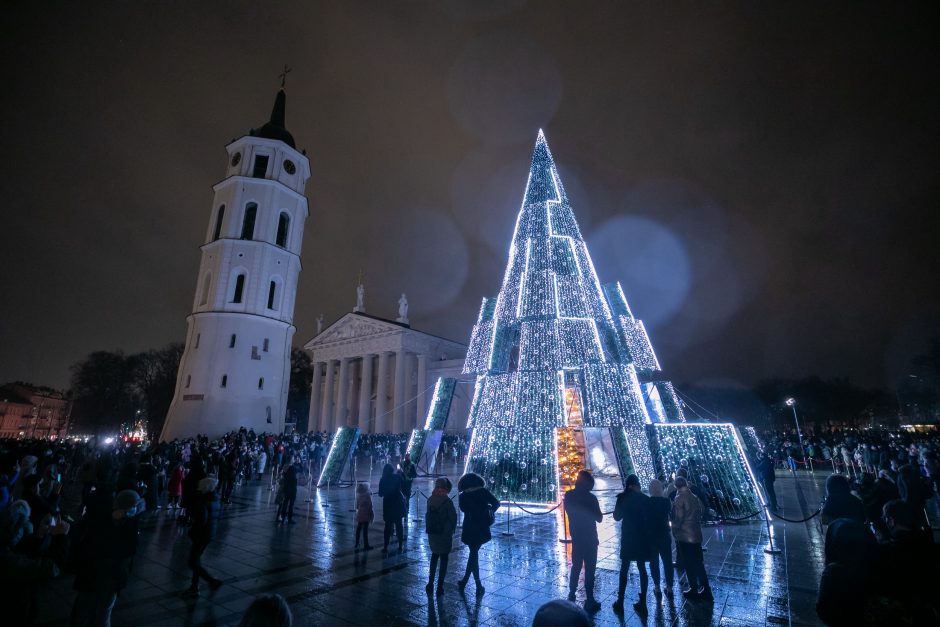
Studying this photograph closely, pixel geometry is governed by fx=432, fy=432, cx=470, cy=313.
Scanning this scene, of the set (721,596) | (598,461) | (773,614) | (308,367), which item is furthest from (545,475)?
(308,367)

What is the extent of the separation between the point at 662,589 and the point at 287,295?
33719mm

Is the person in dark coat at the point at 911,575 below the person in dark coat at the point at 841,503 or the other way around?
below

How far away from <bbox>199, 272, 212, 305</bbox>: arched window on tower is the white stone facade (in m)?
18.9

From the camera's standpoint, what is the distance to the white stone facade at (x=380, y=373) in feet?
150

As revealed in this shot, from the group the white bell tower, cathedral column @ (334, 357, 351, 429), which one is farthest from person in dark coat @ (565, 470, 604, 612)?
cathedral column @ (334, 357, 351, 429)

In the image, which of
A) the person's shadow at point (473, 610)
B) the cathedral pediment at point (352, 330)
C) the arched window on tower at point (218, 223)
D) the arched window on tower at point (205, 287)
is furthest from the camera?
the cathedral pediment at point (352, 330)

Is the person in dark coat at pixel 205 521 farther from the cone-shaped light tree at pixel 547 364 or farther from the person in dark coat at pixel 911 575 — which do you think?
the person in dark coat at pixel 911 575

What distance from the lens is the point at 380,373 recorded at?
4691 cm

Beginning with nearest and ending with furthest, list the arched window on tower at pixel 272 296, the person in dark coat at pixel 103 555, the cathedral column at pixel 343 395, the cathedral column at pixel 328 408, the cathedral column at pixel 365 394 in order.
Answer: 1. the person in dark coat at pixel 103 555
2. the arched window on tower at pixel 272 296
3. the cathedral column at pixel 365 394
4. the cathedral column at pixel 343 395
5. the cathedral column at pixel 328 408

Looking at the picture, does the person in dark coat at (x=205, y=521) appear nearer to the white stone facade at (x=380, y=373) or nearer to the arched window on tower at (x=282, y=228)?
the arched window on tower at (x=282, y=228)

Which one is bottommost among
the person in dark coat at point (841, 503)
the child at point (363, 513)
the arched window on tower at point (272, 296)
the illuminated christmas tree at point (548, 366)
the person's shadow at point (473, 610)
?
the person's shadow at point (473, 610)

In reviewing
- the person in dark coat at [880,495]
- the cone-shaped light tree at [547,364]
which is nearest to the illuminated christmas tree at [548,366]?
the cone-shaped light tree at [547,364]

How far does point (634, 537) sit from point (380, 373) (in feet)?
143

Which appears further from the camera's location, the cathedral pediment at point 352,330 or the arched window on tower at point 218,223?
the cathedral pediment at point 352,330
